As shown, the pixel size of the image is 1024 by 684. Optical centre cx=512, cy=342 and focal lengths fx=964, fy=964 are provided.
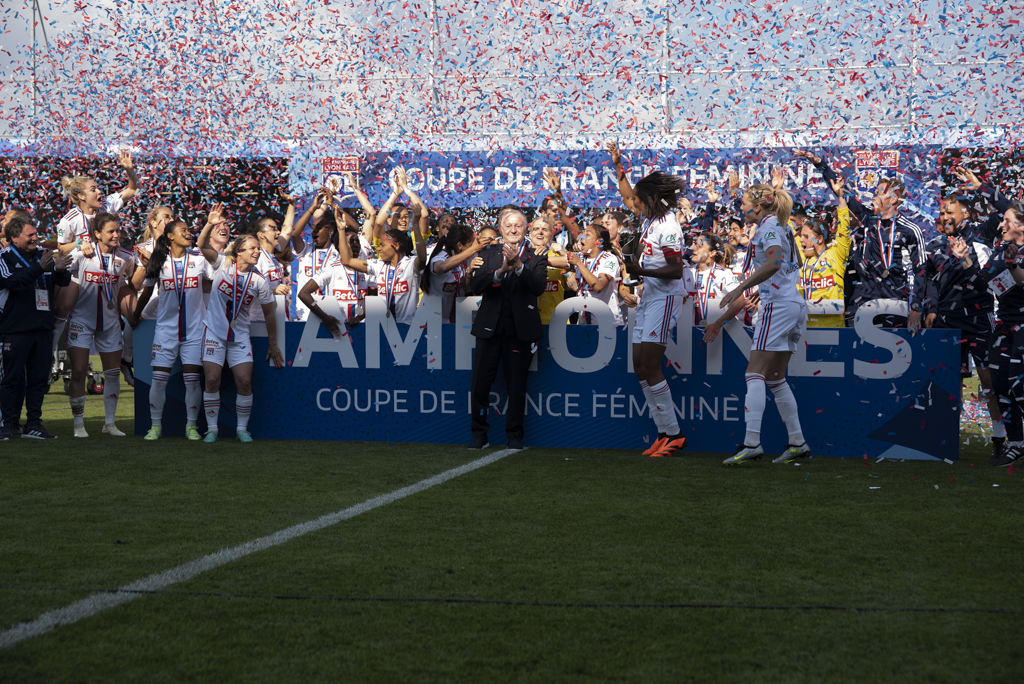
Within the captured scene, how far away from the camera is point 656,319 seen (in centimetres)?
725

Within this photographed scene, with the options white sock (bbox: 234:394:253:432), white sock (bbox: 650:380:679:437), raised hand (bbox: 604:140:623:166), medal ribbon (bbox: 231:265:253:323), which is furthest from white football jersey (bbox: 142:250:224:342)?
white sock (bbox: 650:380:679:437)

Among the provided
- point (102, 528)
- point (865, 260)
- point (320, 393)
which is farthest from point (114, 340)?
point (865, 260)

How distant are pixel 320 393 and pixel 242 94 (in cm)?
777

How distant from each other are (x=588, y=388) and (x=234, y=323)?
3.02m

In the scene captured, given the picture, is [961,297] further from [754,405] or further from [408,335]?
[408,335]

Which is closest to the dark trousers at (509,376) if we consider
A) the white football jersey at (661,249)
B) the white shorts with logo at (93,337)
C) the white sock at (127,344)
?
the white football jersey at (661,249)

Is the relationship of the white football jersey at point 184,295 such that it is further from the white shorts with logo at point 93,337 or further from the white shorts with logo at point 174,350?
the white shorts with logo at point 93,337

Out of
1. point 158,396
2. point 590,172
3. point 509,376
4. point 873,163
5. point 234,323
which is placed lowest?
point 158,396

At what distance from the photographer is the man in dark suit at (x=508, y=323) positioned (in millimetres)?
7625

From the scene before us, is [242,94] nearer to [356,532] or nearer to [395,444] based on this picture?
[395,444]

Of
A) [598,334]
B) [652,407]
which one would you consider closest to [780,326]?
[652,407]

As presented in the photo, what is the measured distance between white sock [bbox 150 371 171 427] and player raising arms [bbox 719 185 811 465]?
4.75 m

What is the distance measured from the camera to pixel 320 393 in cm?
823

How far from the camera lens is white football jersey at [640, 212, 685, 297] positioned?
7.25 meters
